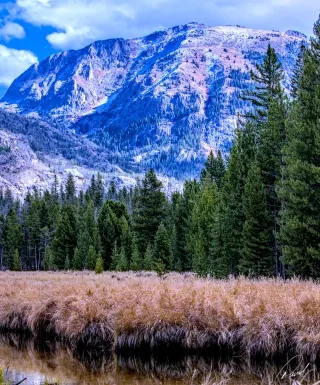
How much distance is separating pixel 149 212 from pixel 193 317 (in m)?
44.0

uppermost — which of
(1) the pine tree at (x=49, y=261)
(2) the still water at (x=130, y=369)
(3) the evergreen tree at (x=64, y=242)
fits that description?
(3) the evergreen tree at (x=64, y=242)

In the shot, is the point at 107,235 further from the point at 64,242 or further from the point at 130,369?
the point at 130,369

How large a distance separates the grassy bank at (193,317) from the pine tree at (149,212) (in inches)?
1588

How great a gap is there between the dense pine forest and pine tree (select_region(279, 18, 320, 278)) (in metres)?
0.05

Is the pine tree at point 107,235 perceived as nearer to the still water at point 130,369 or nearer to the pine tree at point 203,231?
the pine tree at point 203,231

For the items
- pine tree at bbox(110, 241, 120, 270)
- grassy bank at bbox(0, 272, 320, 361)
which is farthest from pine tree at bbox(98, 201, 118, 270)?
grassy bank at bbox(0, 272, 320, 361)

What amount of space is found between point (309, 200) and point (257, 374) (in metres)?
14.9

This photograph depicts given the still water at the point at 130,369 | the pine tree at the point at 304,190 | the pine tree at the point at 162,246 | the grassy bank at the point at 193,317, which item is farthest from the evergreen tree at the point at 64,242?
the still water at the point at 130,369

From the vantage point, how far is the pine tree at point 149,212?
5519 centimetres

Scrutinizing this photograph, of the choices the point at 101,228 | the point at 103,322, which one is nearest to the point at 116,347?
the point at 103,322

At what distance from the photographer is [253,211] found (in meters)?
29.8

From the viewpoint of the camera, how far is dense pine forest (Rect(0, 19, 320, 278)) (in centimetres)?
2291

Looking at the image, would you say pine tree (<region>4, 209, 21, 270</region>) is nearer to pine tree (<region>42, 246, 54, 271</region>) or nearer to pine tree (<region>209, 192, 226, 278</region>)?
pine tree (<region>42, 246, 54, 271</region>)

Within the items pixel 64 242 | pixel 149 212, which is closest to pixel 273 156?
pixel 149 212
